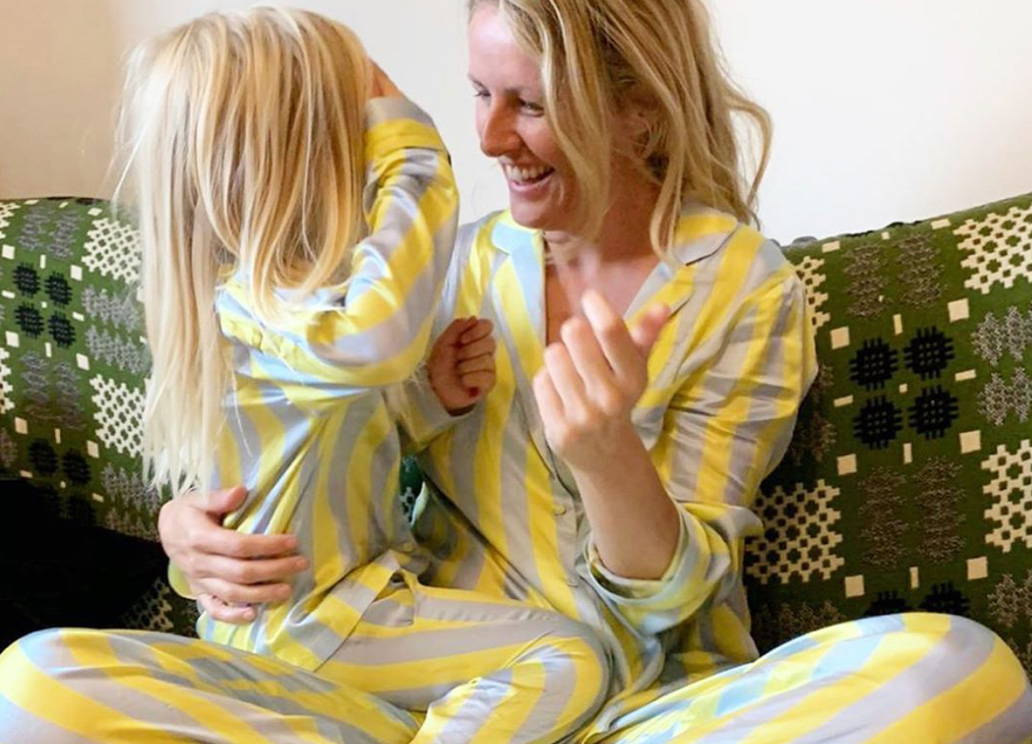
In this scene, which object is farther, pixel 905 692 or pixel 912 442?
A: pixel 912 442

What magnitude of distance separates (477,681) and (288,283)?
38 centimetres

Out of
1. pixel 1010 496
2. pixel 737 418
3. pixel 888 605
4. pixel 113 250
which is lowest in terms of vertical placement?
pixel 888 605

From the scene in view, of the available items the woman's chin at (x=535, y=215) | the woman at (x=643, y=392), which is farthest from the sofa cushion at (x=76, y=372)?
the woman's chin at (x=535, y=215)

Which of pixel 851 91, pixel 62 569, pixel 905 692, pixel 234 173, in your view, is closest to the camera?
pixel 905 692

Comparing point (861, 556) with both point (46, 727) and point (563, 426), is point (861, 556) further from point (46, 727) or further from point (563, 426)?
point (46, 727)

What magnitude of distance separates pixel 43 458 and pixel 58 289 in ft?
0.68

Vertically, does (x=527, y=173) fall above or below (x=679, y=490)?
above

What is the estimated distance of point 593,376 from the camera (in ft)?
3.02

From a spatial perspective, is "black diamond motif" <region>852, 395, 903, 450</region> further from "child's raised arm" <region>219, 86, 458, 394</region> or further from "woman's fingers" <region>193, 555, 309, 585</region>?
"woman's fingers" <region>193, 555, 309, 585</region>

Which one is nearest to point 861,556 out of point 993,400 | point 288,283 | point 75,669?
point 993,400

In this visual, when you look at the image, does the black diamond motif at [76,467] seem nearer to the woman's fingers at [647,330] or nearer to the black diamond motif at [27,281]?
the black diamond motif at [27,281]

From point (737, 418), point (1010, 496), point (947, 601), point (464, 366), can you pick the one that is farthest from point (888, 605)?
point (464, 366)

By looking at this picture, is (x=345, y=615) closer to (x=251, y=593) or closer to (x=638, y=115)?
(x=251, y=593)

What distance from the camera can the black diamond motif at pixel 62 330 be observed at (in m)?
1.56
